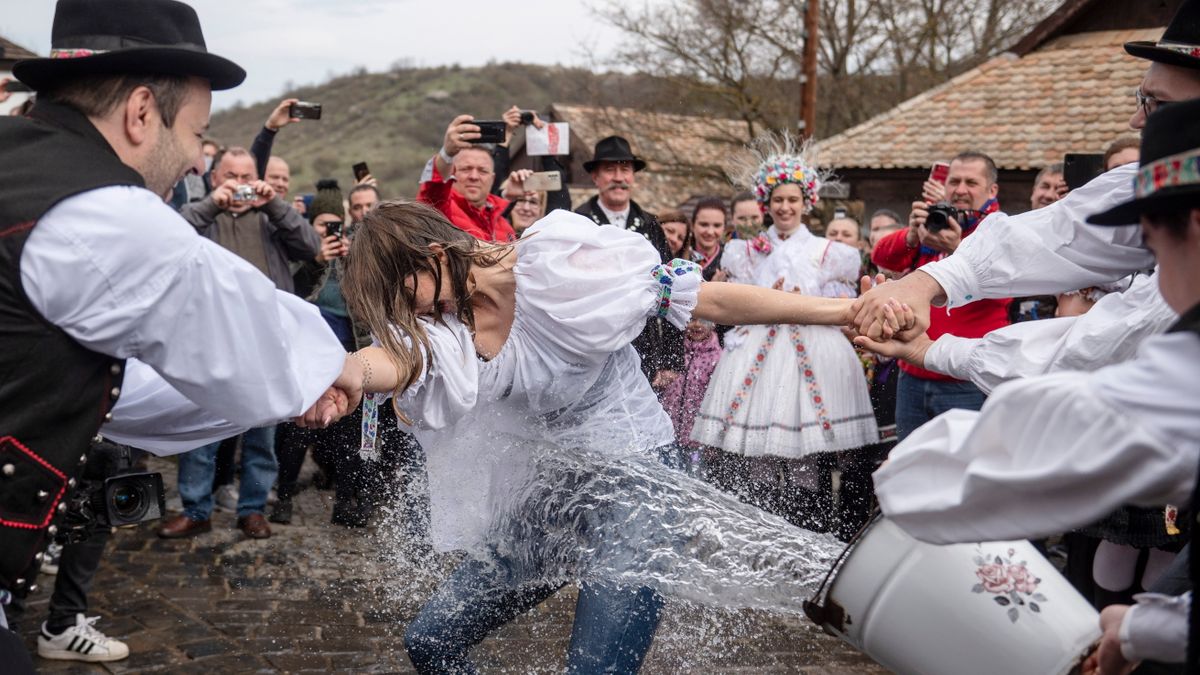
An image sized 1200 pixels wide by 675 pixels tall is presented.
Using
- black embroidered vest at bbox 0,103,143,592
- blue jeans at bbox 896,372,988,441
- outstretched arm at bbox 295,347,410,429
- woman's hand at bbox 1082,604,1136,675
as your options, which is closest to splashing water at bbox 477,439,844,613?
outstretched arm at bbox 295,347,410,429

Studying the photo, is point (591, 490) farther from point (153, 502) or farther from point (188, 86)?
point (188, 86)

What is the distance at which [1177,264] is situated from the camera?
177 cm

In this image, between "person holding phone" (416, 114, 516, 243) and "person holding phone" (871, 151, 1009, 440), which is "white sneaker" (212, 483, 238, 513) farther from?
"person holding phone" (871, 151, 1009, 440)

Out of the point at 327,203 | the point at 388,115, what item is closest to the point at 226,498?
the point at 327,203

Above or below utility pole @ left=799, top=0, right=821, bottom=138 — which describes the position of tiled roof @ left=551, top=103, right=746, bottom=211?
below

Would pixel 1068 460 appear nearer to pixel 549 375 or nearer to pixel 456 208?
pixel 549 375

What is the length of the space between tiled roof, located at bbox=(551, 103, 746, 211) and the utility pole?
13.6ft

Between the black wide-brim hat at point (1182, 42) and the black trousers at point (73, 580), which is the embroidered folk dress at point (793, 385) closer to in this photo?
the black trousers at point (73, 580)

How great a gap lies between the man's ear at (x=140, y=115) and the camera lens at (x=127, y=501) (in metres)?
1.15

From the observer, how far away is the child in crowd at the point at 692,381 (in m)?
6.67

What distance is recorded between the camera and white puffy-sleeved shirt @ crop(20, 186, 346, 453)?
2.09 meters

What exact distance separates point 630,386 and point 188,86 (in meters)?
1.52

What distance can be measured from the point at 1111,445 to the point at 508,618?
6.87 ft

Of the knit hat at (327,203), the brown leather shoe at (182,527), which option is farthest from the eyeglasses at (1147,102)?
the knit hat at (327,203)
